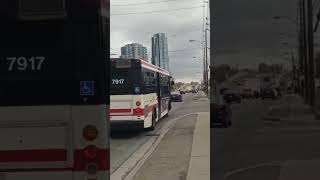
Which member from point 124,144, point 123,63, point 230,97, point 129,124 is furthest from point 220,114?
point 123,63

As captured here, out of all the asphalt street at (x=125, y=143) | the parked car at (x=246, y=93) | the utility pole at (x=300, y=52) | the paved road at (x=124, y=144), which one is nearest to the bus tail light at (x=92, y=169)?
the parked car at (x=246, y=93)

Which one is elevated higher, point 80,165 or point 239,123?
point 239,123

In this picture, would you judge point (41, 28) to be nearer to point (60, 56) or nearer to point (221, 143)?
point (60, 56)

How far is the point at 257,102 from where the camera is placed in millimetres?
4859

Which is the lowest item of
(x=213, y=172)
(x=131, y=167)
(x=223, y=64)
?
(x=131, y=167)

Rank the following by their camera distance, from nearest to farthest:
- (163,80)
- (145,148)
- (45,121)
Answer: (45,121) < (145,148) < (163,80)

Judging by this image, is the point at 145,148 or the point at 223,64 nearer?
the point at 223,64

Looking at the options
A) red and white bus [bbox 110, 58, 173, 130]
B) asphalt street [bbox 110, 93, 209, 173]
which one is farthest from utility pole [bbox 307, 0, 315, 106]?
red and white bus [bbox 110, 58, 173, 130]

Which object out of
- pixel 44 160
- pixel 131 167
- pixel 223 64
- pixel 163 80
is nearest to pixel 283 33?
pixel 223 64

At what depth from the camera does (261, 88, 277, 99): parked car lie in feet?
16.0

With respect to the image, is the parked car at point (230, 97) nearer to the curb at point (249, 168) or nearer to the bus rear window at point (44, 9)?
the curb at point (249, 168)

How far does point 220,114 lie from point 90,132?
39.9 inches

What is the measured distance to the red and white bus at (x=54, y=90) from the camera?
460 centimetres

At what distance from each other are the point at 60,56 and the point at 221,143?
4.59 feet
